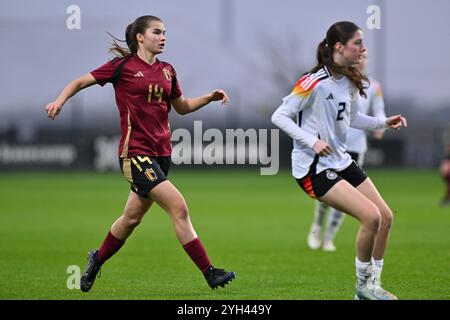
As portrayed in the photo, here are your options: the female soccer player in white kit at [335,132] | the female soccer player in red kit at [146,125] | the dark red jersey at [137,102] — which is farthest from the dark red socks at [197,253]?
the female soccer player in white kit at [335,132]

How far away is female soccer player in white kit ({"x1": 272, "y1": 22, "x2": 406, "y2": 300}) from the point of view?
818 centimetres

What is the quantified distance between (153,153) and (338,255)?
447cm

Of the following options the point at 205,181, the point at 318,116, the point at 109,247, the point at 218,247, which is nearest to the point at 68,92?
the point at 109,247

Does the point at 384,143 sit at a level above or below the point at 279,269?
below

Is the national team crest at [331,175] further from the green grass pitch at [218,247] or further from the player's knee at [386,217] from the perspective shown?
the green grass pitch at [218,247]

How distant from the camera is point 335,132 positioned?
8.52 metres

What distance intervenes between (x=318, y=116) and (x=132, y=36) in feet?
6.02

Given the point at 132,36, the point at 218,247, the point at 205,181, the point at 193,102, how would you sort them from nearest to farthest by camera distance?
the point at 132,36 → the point at 193,102 → the point at 218,247 → the point at 205,181

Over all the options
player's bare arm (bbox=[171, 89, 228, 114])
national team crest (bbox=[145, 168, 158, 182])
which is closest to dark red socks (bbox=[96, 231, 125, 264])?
national team crest (bbox=[145, 168, 158, 182])

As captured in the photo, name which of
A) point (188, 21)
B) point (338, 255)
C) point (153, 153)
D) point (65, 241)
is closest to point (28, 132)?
point (188, 21)

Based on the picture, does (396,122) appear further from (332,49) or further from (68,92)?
(68,92)

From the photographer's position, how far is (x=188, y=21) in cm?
5084

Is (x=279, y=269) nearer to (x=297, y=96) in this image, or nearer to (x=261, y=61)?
(x=297, y=96)

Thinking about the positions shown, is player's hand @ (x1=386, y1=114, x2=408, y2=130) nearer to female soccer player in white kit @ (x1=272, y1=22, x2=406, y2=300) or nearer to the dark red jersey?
female soccer player in white kit @ (x1=272, y1=22, x2=406, y2=300)
